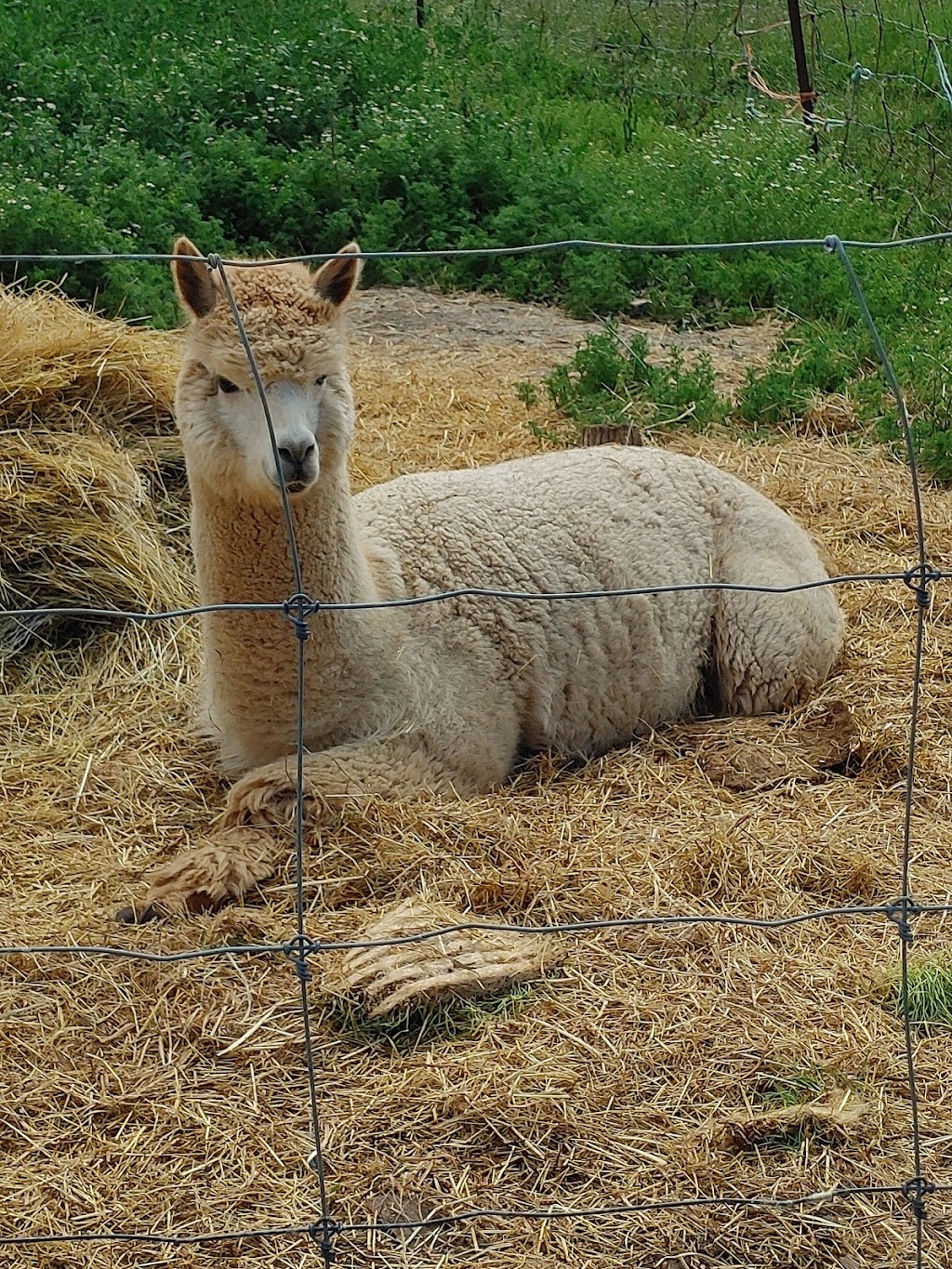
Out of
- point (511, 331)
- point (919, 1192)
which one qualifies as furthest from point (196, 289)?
point (511, 331)

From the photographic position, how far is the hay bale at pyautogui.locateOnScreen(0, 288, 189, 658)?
224 inches

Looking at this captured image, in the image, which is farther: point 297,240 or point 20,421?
point 297,240

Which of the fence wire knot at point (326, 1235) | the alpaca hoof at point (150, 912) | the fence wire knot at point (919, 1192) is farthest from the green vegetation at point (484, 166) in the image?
the fence wire knot at point (326, 1235)

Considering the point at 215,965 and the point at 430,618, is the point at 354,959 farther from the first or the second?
the point at 430,618

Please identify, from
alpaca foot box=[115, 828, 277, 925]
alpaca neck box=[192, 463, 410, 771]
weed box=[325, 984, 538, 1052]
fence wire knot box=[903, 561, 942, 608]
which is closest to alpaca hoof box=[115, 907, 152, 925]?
alpaca foot box=[115, 828, 277, 925]

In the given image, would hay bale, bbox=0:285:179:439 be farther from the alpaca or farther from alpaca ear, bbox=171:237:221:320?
alpaca ear, bbox=171:237:221:320

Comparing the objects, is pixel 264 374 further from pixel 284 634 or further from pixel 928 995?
pixel 928 995

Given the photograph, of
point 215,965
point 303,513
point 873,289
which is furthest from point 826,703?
point 873,289

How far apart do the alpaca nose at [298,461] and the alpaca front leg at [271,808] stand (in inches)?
32.1

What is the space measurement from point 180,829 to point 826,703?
7.16ft

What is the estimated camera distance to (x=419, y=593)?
4.96m

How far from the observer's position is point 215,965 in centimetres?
381

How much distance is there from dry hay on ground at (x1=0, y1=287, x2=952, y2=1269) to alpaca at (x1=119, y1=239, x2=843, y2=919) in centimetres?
17

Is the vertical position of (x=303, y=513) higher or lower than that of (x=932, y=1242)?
higher
